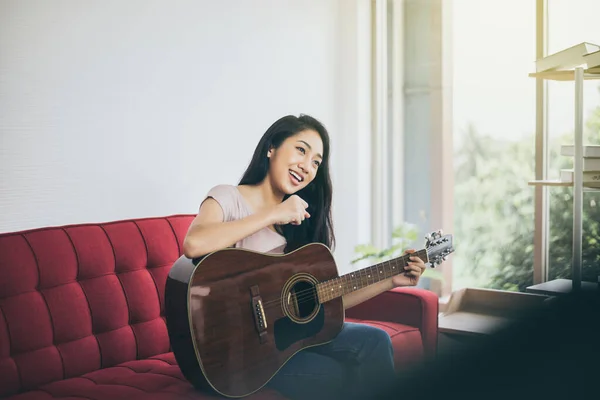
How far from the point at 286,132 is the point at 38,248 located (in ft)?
2.65

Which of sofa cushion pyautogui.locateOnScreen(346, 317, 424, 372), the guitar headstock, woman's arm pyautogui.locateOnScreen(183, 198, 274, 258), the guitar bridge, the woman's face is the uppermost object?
the woman's face

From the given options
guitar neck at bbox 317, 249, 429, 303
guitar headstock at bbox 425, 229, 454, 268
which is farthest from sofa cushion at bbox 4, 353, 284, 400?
guitar headstock at bbox 425, 229, 454, 268

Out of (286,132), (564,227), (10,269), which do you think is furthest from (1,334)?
(564,227)

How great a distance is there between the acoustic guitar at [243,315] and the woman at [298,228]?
53mm

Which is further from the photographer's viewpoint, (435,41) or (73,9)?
(435,41)

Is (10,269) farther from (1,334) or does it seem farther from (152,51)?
(152,51)

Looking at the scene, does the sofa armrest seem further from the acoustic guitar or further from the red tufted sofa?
the acoustic guitar

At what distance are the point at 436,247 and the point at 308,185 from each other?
488 millimetres

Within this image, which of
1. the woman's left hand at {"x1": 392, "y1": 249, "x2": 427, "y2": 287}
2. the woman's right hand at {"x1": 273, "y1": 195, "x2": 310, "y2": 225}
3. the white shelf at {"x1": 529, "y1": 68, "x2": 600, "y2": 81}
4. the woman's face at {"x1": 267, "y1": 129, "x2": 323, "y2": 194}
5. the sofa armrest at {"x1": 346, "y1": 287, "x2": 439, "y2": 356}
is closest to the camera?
the woman's right hand at {"x1": 273, "y1": 195, "x2": 310, "y2": 225}

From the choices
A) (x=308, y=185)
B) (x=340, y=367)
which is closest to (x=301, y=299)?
(x=340, y=367)

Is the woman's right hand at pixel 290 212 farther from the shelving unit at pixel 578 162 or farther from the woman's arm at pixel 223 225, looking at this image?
the shelving unit at pixel 578 162

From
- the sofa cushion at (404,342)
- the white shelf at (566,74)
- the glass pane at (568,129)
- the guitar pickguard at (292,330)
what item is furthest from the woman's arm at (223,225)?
the glass pane at (568,129)

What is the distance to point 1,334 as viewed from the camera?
1654 mm

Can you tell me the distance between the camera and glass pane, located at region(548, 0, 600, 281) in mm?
3043
